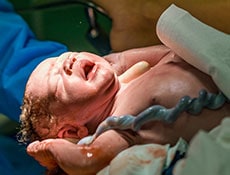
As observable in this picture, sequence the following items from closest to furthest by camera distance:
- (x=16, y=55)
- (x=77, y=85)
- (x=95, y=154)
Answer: (x=95, y=154) < (x=77, y=85) < (x=16, y=55)

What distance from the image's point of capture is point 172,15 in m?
1.08

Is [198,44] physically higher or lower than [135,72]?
higher

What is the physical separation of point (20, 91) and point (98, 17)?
0.30 m

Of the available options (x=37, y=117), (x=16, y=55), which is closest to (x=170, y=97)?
(x=37, y=117)

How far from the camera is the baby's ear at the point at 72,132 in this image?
109 cm

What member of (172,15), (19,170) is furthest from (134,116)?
(19,170)

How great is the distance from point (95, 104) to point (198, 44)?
240 millimetres

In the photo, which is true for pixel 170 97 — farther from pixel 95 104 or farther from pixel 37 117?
pixel 37 117

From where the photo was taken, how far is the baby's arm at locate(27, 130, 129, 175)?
0.94 metres

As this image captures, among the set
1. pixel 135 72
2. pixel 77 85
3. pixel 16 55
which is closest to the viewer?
pixel 77 85

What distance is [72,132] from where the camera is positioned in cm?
110

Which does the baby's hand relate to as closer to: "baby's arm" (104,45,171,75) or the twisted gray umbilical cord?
"baby's arm" (104,45,171,75)

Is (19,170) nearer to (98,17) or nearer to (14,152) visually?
(14,152)

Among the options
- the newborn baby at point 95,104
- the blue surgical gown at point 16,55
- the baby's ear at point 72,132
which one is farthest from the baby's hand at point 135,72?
the blue surgical gown at point 16,55
